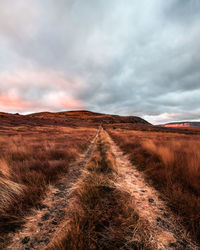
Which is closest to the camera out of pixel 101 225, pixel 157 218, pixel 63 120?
pixel 101 225

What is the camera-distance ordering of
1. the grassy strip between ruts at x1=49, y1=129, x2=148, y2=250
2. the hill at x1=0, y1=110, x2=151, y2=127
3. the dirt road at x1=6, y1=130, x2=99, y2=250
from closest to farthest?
the grassy strip between ruts at x1=49, y1=129, x2=148, y2=250
the dirt road at x1=6, y1=130, x2=99, y2=250
the hill at x1=0, y1=110, x2=151, y2=127

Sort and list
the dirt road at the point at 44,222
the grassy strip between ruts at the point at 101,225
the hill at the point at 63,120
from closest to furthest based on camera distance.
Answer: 1. the grassy strip between ruts at the point at 101,225
2. the dirt road at the point at 44,222
3. the hill at the point at 63,120

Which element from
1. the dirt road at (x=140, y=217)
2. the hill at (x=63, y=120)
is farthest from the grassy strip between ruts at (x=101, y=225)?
the hill at (x=63, y=120)

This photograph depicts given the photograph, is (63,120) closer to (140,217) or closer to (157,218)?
(140,217)

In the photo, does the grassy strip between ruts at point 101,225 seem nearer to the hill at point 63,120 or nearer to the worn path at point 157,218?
the worn path at point 157,218

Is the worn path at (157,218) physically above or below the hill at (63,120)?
below

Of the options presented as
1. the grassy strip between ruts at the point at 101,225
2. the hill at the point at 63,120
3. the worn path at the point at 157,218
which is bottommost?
the worn path at the point at 157,218

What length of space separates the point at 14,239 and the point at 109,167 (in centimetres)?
350

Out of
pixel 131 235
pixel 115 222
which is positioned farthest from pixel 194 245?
pixel 115 222

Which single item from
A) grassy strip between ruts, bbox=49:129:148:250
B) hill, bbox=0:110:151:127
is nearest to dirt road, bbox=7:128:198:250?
grassy strip between ruts, bbox=49:129:148:250

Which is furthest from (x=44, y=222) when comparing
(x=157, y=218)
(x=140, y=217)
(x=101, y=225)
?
(x=157, y=218)

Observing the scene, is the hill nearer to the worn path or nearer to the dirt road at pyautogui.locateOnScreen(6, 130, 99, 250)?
the dirt road at pyautogui.locateOnScreen(6, 130, 99, 250)

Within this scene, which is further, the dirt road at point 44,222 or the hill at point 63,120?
the hill at point 63,120

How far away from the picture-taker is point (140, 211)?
2393mm
